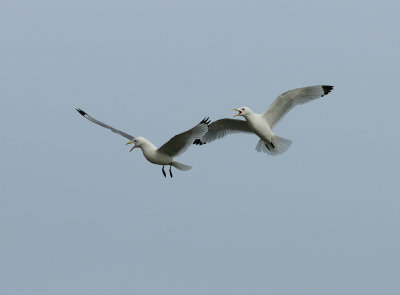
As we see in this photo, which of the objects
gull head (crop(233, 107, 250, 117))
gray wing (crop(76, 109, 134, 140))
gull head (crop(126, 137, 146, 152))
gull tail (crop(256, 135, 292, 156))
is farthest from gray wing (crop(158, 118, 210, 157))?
gull tail (crop(256, 135, 292, 156))

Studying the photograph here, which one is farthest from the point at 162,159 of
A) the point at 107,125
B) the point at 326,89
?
the point at 326,89

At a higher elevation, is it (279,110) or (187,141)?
(279,110)

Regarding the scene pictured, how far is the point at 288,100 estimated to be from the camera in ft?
40.1

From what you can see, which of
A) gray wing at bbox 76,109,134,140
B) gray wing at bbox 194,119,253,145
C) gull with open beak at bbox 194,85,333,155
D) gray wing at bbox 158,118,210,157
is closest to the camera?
gray wing at bbox 158,118,210,157

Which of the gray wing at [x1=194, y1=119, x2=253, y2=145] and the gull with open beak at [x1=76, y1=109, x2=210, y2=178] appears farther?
the gray wing at [x1=194, y1=119, x2=253, y2=145]

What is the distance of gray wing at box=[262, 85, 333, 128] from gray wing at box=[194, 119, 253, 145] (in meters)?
0.48

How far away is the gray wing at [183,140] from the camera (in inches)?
410

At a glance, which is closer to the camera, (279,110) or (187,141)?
(187,141)

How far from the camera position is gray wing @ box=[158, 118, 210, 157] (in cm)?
1041

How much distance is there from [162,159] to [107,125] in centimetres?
151

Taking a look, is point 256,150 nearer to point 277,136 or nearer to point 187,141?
point 277,136

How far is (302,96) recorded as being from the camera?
40.2 ft

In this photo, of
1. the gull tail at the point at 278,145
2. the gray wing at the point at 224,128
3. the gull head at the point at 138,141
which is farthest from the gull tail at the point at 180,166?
the gull tail at the point at 278,145

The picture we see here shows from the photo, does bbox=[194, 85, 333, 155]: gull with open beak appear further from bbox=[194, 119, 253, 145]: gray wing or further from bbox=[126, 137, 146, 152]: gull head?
bbox=[126, 137, 146, 152]: gull head
